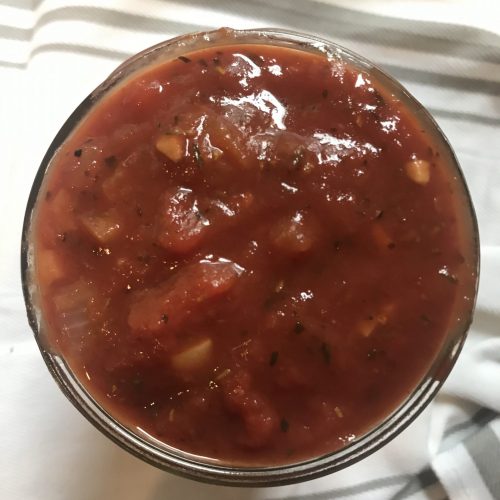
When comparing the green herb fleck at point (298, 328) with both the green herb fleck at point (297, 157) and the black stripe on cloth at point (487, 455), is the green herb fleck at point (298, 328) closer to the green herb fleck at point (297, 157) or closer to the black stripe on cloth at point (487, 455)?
the green herb fleck at point (297, 157)

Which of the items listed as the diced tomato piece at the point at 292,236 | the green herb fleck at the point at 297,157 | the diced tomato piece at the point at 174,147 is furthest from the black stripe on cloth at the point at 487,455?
the diced tomato piece at the point at 174,147

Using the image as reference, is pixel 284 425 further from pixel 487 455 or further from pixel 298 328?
pixel 487 455

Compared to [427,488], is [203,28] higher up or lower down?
higher up

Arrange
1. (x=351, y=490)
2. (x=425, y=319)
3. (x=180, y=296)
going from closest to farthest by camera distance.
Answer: (x=180, y=296)
(x=425, y=319)
(x=351, y=490)

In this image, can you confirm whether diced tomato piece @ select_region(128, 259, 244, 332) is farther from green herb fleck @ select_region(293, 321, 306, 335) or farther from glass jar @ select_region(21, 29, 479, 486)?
glass jar @ select_region(21, 29, 479, 486)

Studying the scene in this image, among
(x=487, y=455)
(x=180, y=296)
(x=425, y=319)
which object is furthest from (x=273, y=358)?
(x=487, y=455)

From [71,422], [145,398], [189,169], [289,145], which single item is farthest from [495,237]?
[71,422]
